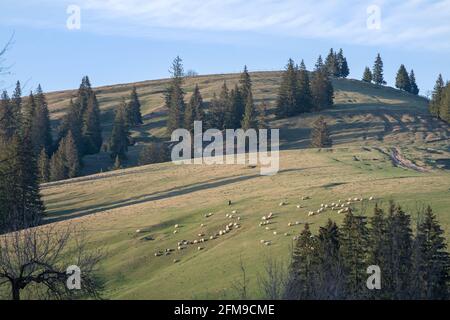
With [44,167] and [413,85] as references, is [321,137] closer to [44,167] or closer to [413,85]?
[44,167]

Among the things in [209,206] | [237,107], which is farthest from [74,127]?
[209,206]

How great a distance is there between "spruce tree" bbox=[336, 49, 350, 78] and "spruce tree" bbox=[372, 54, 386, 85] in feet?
26.9

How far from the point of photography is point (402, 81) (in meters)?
178

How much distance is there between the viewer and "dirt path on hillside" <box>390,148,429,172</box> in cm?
6970

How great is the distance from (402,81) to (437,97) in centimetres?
4963

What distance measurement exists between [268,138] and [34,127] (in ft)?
144

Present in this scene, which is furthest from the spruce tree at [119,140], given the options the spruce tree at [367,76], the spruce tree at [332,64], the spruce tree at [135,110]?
the spruce tree at [367,76]

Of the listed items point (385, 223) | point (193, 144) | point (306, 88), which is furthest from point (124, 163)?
point (385, 223)

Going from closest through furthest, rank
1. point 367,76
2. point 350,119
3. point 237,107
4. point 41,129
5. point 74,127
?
point 41,129, point 74,127, point 237,107, point 350,119, point 367,76

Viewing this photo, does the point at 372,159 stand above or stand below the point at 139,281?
above

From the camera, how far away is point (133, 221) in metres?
53.1

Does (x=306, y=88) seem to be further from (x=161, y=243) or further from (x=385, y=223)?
(x=385, y=223)

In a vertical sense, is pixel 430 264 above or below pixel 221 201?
above


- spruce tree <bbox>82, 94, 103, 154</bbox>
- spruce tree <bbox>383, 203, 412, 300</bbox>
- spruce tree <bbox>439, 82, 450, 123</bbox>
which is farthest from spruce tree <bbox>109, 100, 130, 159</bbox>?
spruce tree <bbox>383, 203, 412, 300</bbox>
